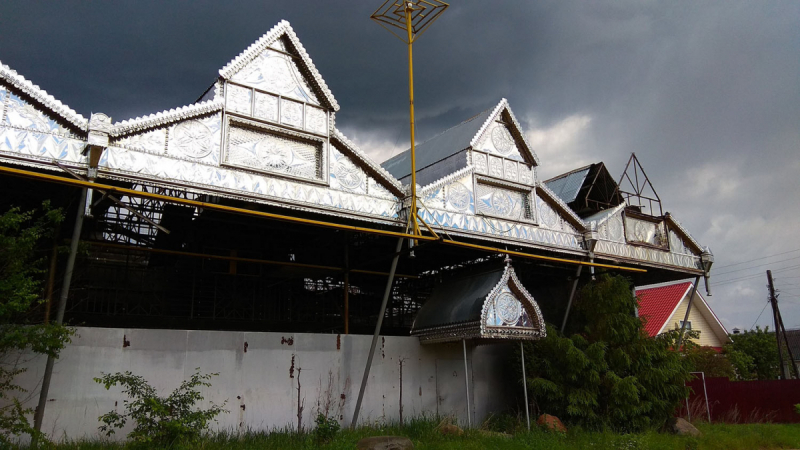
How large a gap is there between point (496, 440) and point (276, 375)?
539 cm

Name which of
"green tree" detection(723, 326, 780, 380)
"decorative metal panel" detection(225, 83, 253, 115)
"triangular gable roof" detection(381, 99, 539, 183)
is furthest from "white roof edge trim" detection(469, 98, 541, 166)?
"green tree" detection(723, 326, 780, 380)

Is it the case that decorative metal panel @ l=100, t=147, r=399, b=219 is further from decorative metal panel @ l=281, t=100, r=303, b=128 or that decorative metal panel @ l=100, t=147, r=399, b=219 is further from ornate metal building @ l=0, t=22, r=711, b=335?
decorative metal panel @ l=281, t=100, r=303, b=128

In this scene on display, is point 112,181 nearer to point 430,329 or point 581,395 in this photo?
point 430,329

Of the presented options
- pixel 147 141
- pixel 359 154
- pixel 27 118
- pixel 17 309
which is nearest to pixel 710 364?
pixel 359 154

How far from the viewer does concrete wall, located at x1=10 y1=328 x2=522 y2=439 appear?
41.3 ft

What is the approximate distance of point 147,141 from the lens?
42.2 ft

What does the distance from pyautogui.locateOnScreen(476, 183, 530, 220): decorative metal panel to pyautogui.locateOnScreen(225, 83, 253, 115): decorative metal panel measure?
278 inches

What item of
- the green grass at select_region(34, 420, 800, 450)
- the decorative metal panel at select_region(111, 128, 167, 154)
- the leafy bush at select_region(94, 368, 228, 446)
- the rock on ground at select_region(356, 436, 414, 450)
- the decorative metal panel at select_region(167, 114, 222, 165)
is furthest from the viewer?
the decorative metal panel at select_region(167, 114, 222, 165)

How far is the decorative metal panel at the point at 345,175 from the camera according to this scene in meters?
15.2

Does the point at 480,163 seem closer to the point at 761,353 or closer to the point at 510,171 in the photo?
the point at 510,171

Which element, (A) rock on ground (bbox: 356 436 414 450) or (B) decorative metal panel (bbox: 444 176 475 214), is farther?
(B) decorative metal panel (bbox: 444 176 475 214)

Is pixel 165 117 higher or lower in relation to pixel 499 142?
lower

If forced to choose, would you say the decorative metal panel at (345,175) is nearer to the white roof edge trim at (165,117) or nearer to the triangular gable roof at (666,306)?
the white roof edge trim at (165,117)

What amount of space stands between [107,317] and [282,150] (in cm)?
713
